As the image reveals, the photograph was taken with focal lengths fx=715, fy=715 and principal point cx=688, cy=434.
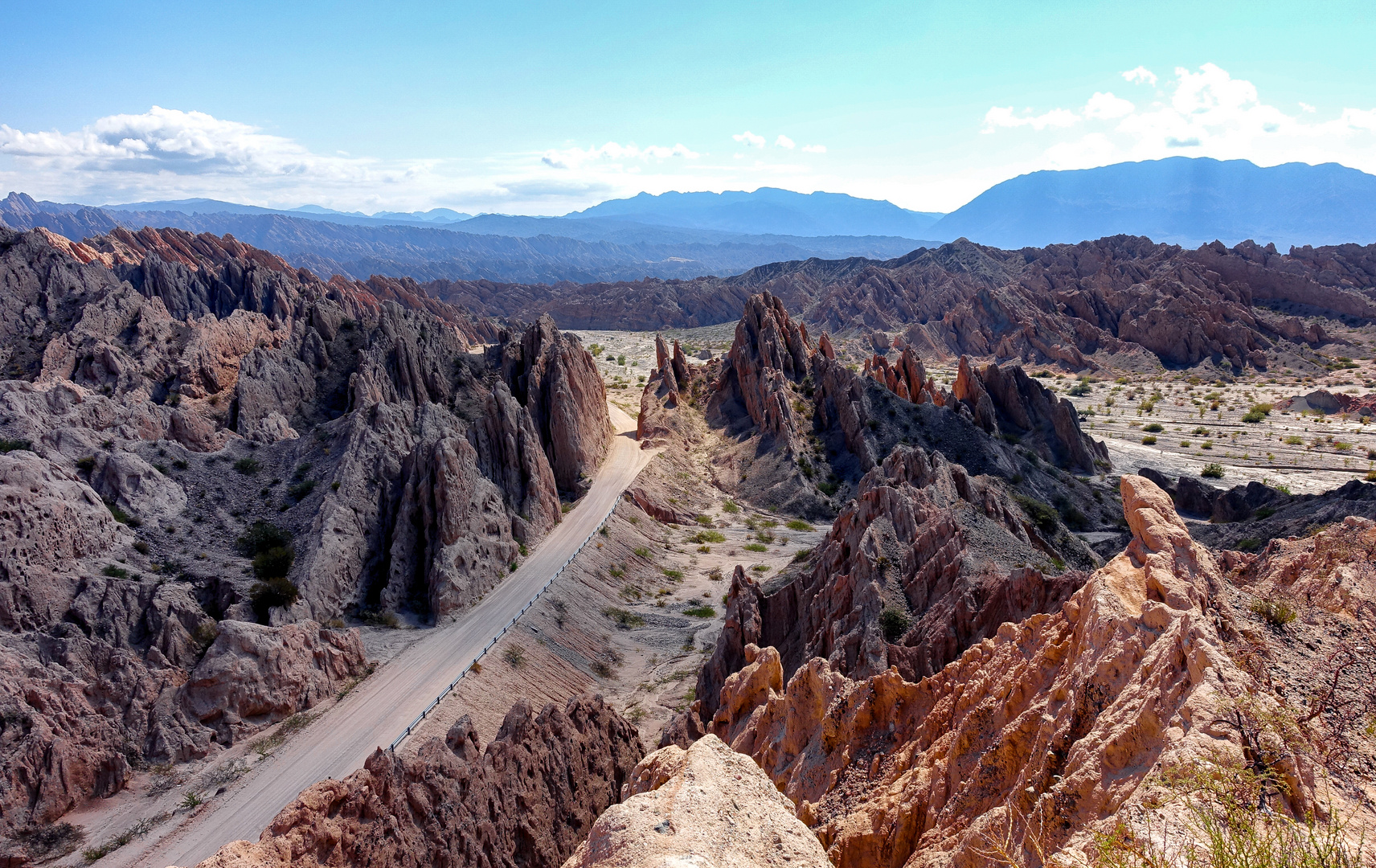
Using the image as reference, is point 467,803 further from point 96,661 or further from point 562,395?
point 562,395

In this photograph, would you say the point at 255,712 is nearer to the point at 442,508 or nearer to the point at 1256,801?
the point at 442,508

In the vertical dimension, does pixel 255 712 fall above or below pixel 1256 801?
below

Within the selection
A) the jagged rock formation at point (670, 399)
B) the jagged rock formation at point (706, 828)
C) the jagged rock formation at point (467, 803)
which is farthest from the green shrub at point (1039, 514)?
the jagged rock formation at point (706, 828)

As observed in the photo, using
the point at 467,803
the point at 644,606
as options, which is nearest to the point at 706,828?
the point at 467,803

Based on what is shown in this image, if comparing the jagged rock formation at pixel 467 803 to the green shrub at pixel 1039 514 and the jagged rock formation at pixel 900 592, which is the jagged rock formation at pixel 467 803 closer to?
the jagged rock formation at pixel 900 592

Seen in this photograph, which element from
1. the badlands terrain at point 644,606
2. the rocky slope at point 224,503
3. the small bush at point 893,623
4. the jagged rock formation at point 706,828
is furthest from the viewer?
the rocky slope at point 224,503

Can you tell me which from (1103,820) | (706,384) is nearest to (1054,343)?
(706,384)

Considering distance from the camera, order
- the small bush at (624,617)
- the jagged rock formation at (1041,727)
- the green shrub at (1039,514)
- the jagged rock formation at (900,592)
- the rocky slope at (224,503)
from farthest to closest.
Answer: the green shrub at (1039,514) → the small bush at (624,617) → the rocky slope at (224,503) → the jagged rock formation at (900,592) → the jagged rock formation at (1041,727)
